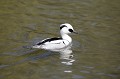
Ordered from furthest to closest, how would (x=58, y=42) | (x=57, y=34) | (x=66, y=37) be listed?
(x=57, y=34) < (x=66, y=37) < (x=58, y=42)

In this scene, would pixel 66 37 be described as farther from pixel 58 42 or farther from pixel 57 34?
pixel 57 34

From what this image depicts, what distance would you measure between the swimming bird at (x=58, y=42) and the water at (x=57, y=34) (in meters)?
0.25

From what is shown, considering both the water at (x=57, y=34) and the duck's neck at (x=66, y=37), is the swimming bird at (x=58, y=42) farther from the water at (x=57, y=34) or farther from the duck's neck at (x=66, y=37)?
the water at (x=57, y=34)

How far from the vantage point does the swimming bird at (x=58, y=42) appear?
14.4 metres

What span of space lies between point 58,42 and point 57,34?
187cm

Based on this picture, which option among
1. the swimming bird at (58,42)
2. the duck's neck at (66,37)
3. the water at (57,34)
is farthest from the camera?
the duck's neck at (66,37)

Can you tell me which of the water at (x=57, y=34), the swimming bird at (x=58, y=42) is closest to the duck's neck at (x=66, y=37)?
the swimming bird at (x=58, y=42)

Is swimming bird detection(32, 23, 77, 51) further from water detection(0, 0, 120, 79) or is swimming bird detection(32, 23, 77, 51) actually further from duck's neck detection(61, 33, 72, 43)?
water detection(0, 0, 120, 79)

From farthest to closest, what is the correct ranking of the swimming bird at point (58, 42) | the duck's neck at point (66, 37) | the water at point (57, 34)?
the duck's neck at point (66, 37)
the swimming bird at point (58, 42)
the water at point (57, 34)

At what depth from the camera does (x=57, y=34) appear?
54.9ft

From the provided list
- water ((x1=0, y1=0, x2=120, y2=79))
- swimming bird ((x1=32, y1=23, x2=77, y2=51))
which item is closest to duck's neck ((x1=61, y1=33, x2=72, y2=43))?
swimming bird ((x1=32, y1=23, x2=77, y2=51))

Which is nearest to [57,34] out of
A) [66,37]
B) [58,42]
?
[66,37]

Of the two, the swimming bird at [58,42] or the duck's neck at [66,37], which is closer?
the swimming bird at [58,42]

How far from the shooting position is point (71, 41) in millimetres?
15867
